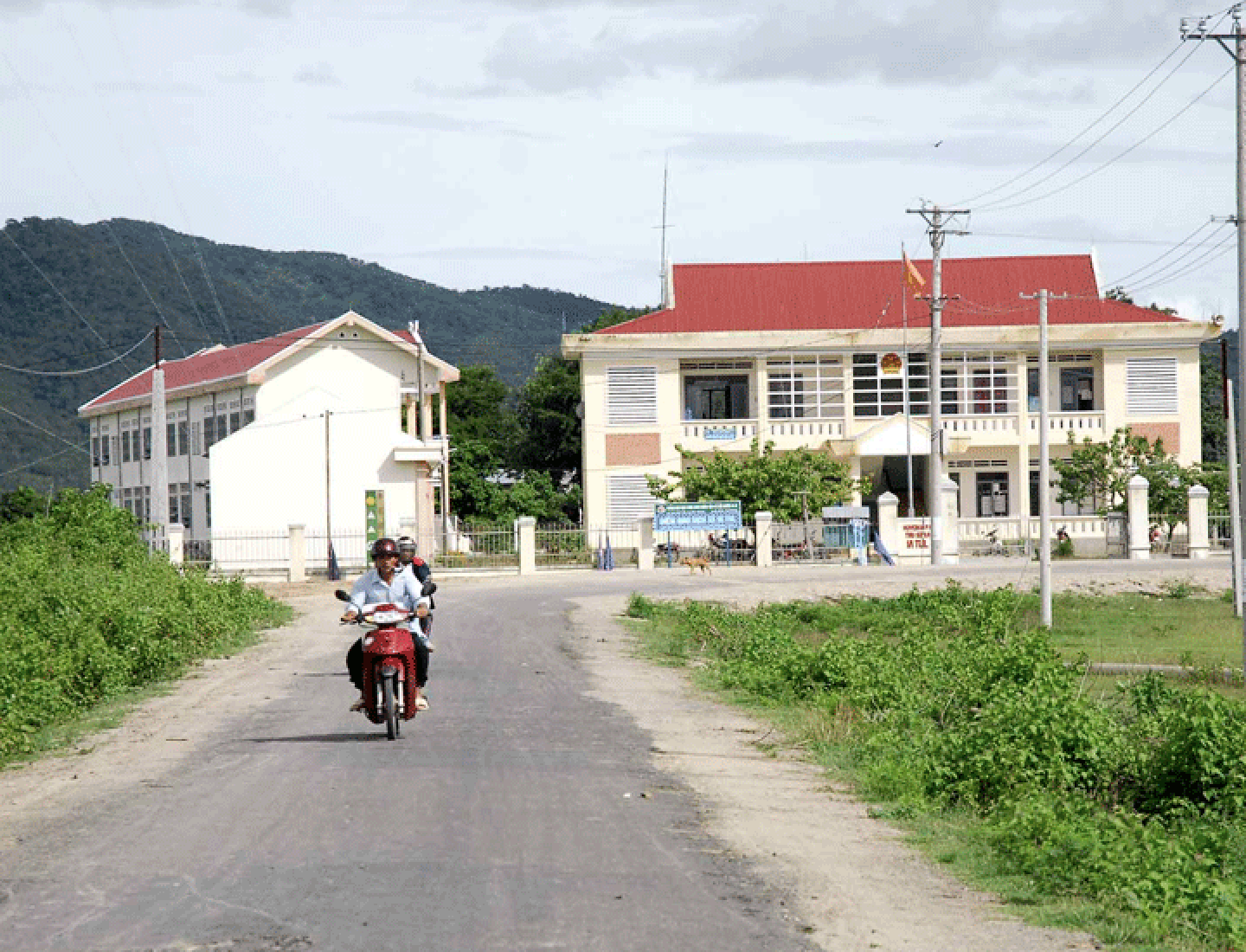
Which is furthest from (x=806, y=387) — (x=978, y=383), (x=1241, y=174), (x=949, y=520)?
(x=1241, y=174)

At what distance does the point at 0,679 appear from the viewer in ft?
54.0

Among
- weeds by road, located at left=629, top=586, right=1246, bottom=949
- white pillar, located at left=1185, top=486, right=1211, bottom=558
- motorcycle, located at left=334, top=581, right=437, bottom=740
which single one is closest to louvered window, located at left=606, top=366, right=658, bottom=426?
white pillar, located at left=1185, top=486, right=1211, bottom=558

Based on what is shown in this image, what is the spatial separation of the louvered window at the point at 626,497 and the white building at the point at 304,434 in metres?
6.30

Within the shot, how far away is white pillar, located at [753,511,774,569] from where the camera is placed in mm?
55031

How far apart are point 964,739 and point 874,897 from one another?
5.00 metres

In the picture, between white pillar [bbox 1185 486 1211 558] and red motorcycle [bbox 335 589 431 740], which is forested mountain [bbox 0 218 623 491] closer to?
white pillar [bbox 1185 486 1211 558]

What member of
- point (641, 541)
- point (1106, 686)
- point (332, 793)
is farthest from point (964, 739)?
point (641, 541)

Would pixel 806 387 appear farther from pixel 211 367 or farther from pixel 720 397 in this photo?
pixel 211 367

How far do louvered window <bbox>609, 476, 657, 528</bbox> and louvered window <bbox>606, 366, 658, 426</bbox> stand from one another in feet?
6.62

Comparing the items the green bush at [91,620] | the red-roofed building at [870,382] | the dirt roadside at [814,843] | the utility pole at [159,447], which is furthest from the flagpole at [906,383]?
the dirt roadside at [814,843]

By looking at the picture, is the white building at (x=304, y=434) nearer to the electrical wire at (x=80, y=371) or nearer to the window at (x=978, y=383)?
the window at (x=978, y=383)

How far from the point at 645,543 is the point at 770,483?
4800mm

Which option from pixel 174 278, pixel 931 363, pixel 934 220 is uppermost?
pixel 174 278

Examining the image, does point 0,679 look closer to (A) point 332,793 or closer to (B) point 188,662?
(A) point 332,793
